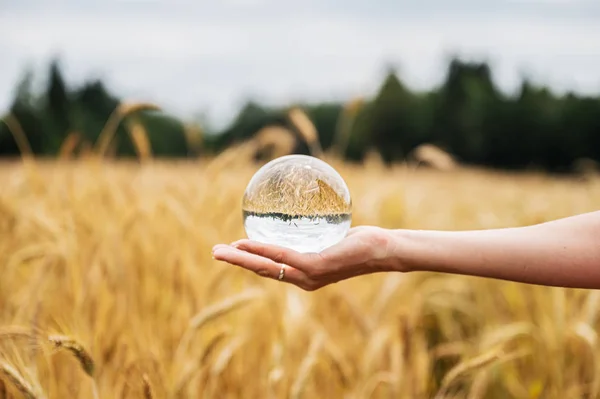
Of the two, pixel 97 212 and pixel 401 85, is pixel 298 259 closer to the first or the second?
pixel 97 212

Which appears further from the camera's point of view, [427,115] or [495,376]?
[427,115]

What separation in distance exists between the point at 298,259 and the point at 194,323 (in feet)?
1.14

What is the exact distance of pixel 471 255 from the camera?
49.7 inches

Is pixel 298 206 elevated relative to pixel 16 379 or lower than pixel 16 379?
elevated

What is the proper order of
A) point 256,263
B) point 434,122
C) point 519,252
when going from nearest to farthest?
point 256,263, point 519,252, point 434,122

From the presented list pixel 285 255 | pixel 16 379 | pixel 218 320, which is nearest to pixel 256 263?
pixel 285 255

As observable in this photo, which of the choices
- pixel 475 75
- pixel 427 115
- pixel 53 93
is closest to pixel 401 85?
A: pixel 427 115

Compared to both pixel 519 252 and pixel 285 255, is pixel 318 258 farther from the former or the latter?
pixel 519 252

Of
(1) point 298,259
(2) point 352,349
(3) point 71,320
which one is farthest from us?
(2) point 352,349

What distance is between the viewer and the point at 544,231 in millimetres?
1251

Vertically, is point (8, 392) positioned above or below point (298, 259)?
below

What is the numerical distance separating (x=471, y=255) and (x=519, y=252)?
94 millimetres

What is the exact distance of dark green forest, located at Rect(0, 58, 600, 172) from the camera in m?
28.3

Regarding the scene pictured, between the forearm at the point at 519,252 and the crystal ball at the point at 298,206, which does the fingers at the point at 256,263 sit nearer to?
the crystal ball at the point at 298,206
